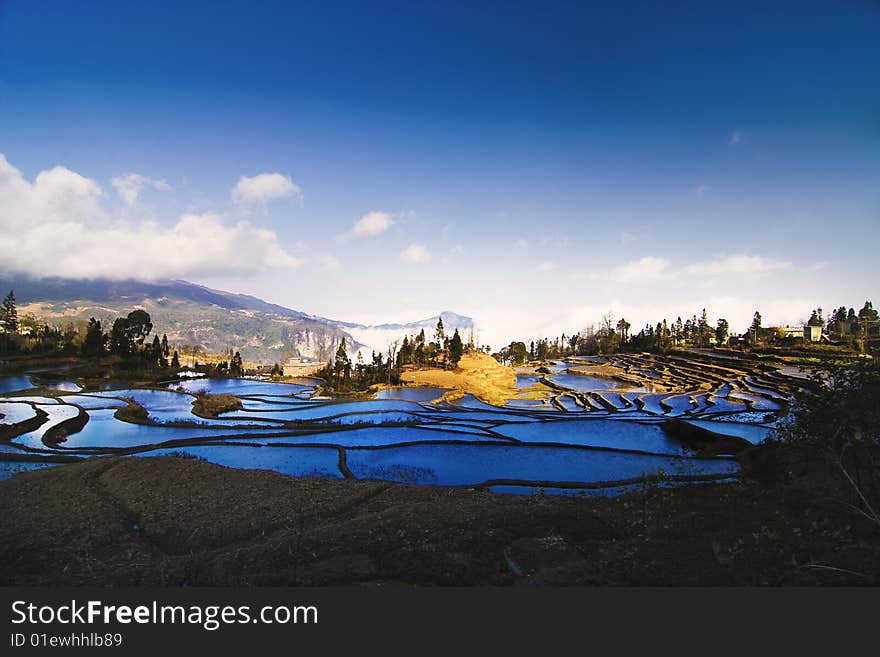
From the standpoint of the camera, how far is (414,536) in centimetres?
636

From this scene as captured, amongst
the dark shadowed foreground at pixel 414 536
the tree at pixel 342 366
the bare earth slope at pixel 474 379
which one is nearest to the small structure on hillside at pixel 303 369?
the tree at pixel 342 366

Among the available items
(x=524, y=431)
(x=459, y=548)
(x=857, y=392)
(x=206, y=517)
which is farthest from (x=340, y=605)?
(x=524, y=431)

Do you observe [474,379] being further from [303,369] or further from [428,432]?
[303,369]

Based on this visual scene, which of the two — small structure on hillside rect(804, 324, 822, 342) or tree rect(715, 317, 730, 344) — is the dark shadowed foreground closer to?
small structure on hillside rect(804, 324, 822, 342)

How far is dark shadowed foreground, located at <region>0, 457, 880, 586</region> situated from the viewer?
467cm

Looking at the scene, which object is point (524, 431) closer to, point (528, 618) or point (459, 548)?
point (459, 548)

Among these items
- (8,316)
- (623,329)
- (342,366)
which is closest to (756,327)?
(623,329)

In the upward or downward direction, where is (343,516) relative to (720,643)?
downward

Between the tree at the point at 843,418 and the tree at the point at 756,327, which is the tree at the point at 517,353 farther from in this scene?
the tree at the point at 843,418

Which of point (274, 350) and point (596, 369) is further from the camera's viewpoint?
point (274, 350)

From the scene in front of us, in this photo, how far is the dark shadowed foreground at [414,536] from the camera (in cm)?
467

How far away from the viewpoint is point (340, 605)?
264 cm

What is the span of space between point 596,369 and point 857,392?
47891 millimetres

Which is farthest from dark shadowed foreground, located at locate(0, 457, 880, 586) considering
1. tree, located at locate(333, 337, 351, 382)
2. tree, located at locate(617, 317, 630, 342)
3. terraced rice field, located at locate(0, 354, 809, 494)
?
tree, located at locate(617, 317, 630, 342)
